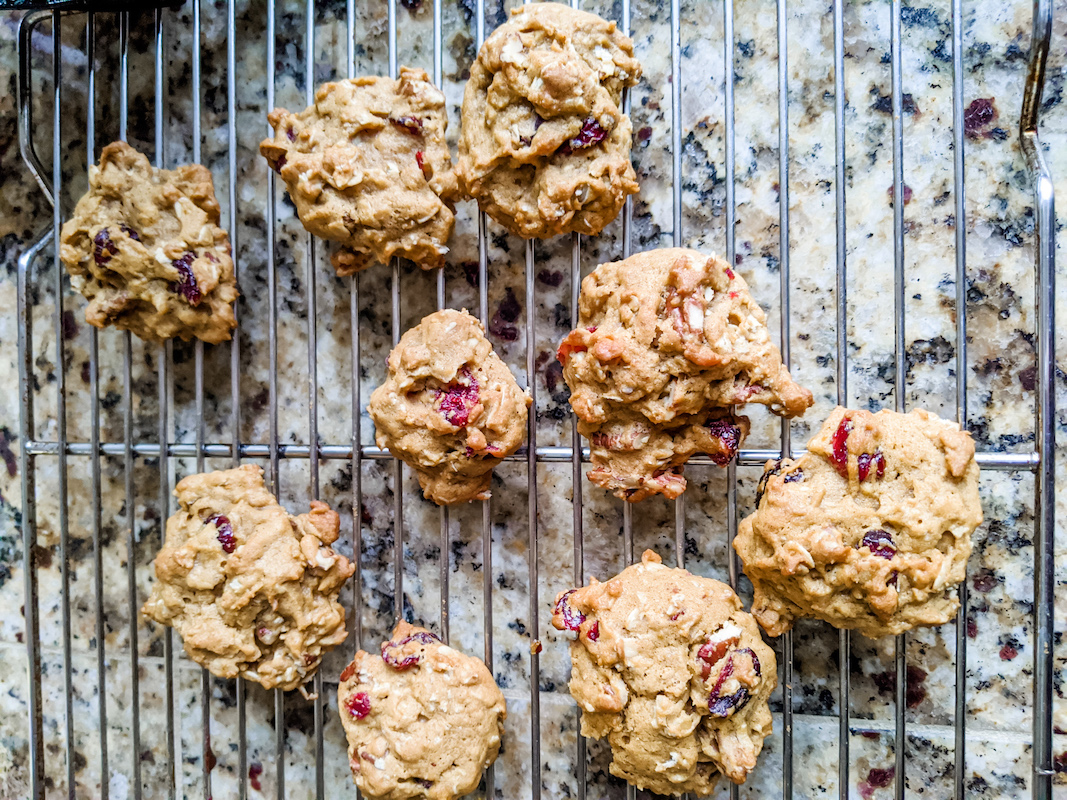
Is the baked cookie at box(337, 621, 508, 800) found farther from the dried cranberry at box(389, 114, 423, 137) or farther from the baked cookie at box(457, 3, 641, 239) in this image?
the dried cranberry at box(389, 114, 423, 137)

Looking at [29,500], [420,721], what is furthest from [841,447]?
[29,500]

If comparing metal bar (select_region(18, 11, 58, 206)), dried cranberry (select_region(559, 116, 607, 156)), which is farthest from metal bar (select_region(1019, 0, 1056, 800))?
metal bar (select_region(18, 11, 58, 206))

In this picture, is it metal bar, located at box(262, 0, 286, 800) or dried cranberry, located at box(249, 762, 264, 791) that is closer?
metal bar, located at box(262, 0, 286, 800)

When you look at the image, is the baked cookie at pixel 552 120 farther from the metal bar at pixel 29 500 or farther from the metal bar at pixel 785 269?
the metal bar at pixel 29 500

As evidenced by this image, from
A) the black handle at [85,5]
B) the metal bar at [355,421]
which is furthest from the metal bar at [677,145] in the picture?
the black handle at [85,5]

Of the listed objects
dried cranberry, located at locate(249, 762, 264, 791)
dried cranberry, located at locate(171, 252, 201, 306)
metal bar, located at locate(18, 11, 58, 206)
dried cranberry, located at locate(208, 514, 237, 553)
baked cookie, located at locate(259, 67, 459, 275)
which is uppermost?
metal bar, located at locate(18, 11, 58, 206)

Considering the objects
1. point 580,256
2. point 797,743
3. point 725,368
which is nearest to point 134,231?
point 580,256

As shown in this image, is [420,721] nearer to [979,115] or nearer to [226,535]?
[226,535]
